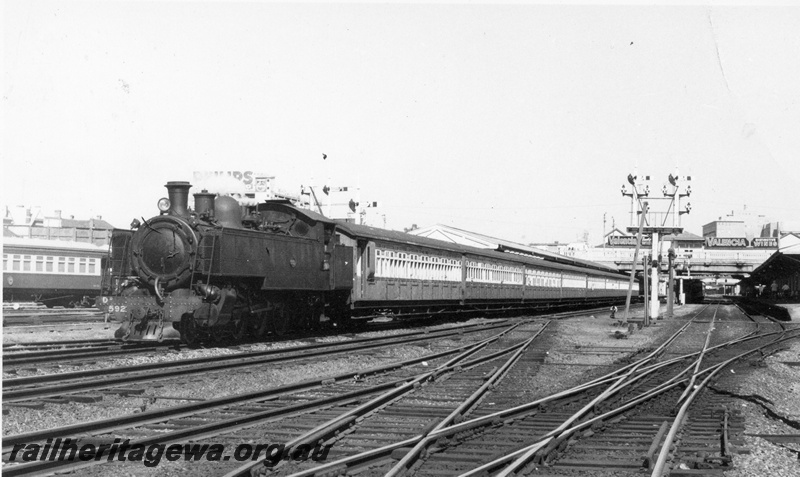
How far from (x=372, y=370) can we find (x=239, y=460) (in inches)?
239

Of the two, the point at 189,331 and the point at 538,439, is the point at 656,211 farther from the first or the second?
the point at 538,439

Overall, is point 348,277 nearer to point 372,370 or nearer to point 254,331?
point 254,331

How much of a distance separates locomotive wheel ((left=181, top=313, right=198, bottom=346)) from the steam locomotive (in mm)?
20

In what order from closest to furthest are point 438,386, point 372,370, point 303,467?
point 303,467 < point 438,386 < point 372,370

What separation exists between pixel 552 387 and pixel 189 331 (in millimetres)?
7484

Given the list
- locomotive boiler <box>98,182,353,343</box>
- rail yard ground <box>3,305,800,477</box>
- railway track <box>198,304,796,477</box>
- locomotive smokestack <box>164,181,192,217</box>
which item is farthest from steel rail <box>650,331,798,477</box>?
locomotive smokestack <box>164,181,192,217</box>

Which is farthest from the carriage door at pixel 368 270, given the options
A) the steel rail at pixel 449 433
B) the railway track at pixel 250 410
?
the steel rail at pixel 449 433

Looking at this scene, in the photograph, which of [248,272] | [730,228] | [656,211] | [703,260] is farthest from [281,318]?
[730,228]

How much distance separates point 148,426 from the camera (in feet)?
25.4

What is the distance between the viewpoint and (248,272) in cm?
1580

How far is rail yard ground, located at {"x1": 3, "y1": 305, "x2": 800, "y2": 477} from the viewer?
7.34 meters

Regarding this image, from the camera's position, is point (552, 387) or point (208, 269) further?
point (208, 269)

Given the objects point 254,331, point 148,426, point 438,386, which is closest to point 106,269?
point 254,331

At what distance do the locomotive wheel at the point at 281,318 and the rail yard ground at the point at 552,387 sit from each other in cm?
125
